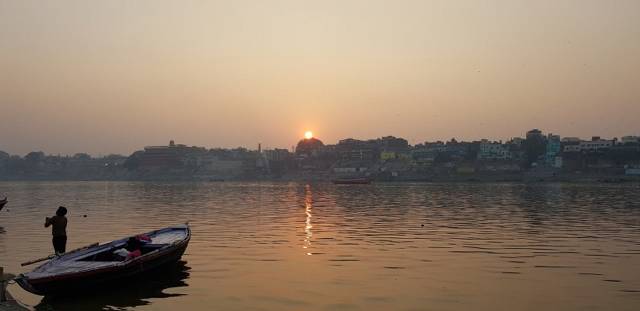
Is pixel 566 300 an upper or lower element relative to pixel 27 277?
lower

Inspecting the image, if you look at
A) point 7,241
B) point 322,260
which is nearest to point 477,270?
point 322,260

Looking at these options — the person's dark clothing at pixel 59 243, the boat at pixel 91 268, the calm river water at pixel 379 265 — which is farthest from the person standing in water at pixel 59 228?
the calm river water at pixel 379 265

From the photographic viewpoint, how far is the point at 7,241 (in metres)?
31.9

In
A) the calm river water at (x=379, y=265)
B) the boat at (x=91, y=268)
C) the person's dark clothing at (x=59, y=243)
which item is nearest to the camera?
the boat at (x=91, y=268)

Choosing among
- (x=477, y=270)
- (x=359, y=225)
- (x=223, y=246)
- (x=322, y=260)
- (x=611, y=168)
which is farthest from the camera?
(x=611, y=168)

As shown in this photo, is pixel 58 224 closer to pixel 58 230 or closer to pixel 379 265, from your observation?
pixel 58 230

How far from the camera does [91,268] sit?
17656mm

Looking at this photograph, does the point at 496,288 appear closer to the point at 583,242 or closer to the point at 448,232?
the point at 583,242

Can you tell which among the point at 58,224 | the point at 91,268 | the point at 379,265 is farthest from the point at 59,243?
the point at 379,265

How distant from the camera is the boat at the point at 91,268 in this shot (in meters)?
16.7

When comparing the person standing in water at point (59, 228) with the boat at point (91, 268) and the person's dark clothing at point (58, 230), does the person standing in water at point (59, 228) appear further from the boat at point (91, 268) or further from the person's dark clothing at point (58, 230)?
the boat at point (91, 268)

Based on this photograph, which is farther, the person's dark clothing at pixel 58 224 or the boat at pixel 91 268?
the person's dark clothing at pixel 58 224

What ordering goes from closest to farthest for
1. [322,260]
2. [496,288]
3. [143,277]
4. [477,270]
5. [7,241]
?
[496,288]
[143,277]
[477,270]
[322,260]
[7,241]

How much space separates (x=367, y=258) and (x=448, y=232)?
1155cm
